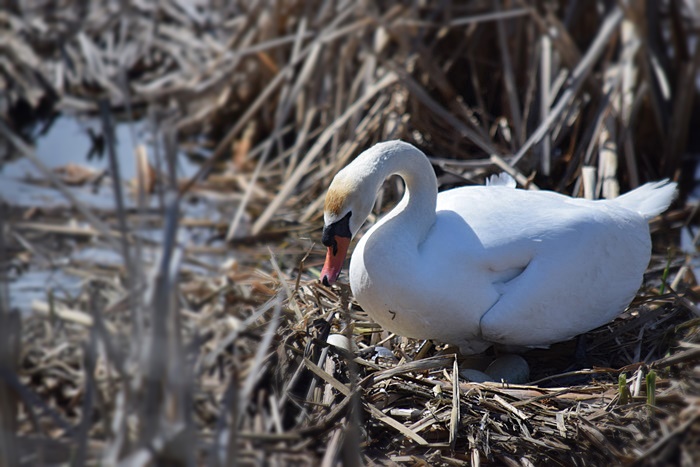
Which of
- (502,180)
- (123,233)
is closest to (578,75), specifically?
(502,180)

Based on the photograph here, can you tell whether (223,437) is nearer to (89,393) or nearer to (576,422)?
(89,393)

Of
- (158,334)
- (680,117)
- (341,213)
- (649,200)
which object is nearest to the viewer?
(158,334)

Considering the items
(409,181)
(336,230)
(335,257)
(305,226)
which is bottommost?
(305,226)

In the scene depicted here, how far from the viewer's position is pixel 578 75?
A: 5918 millimetres

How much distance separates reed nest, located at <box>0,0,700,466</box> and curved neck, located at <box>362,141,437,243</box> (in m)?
0.57

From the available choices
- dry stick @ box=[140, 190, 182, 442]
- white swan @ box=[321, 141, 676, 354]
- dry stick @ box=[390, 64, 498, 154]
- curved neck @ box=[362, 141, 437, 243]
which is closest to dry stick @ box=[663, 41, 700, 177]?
dry stick @ box=[390, 64, 498, 154]

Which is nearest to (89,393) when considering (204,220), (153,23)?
(204,220)

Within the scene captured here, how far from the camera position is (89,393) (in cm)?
207

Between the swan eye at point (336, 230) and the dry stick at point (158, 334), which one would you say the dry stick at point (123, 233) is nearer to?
the dry stick at point (158, 334)

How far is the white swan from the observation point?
362 cm

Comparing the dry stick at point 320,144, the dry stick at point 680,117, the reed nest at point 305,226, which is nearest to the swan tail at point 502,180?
the reed nest at point 305,226

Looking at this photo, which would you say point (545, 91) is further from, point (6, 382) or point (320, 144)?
point (6, 382)

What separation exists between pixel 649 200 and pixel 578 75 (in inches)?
69.7

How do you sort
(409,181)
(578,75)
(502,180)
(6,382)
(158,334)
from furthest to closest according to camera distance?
(578,75)
(502,180)
(409,181)
(6,382)
(158,334)
